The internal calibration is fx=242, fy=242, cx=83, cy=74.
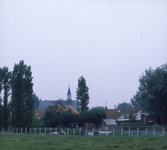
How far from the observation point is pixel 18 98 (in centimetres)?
4394

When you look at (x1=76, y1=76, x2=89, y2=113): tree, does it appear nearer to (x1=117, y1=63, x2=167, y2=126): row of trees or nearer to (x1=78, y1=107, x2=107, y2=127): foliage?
(x1=78, y1=107, x2=107, y2=127): foliage

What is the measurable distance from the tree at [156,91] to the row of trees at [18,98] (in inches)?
845

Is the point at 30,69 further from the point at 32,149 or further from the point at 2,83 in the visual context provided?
the point at 32,149

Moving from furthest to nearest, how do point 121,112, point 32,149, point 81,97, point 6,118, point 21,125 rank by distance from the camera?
point 121,112 < point 81,97 < point 6,118 < point 21,125 < point 32,149

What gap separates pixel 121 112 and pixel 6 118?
33.2 metres

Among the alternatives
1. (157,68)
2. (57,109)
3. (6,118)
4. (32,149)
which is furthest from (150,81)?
(32,149)

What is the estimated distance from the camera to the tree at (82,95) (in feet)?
185

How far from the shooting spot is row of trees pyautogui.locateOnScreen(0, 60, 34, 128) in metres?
42.8

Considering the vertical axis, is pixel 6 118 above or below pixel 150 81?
below

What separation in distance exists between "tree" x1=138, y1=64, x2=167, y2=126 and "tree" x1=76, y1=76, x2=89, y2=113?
1408 centimetres

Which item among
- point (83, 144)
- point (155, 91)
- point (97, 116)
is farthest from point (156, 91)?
point (83, 144)

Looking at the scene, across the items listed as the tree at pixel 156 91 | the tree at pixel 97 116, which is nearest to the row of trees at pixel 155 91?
the tree at pixel 156 91

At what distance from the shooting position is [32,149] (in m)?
13.8

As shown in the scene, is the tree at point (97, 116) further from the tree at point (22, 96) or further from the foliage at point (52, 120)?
the tree at point (22, 96)
